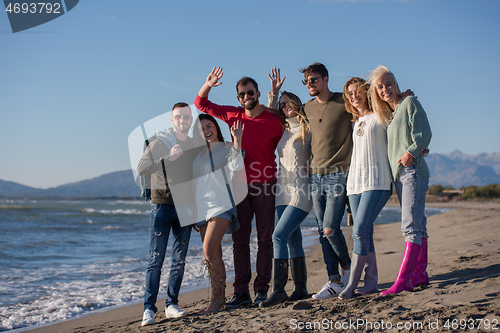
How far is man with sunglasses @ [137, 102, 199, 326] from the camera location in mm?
3303

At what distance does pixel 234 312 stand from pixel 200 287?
2.69m

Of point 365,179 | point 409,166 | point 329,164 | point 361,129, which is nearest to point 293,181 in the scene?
point 329,164

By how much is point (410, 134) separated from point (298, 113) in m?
0.99

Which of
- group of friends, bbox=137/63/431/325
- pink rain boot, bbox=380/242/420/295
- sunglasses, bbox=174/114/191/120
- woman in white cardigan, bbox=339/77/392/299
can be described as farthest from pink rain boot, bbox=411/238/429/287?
Result: sunglasses, bbox=174/114/191/120

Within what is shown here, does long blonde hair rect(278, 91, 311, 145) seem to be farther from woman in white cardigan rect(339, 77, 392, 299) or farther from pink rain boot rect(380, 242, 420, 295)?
pink rain boot rect(380, 242, 420, 295)

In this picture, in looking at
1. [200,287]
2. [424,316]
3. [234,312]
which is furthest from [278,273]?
[200,287]

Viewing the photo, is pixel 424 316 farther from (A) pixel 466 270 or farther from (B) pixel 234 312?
(A) pixel 466 270

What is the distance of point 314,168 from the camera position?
327 cm

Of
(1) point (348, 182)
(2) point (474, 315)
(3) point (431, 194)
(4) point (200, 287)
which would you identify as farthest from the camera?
(3) point (431, 194)

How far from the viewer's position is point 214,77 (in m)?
3.75

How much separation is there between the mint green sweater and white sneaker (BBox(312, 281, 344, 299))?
3.66ft

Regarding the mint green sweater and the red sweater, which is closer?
the mint green sweater

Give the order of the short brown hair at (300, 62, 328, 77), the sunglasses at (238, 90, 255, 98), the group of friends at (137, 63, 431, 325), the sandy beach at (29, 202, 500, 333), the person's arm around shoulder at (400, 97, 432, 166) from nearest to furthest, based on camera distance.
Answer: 1. the sandy beach at (29, 202, 500, 333)
2. the person's arm around shoulder at (400, 97, 432, 166)
3. the group of friends at (137, 63, 431, 325)
4. the short brown hair at (300, 62, 328, 77)
5. the sunglasses at (238, 90, 255, 98)

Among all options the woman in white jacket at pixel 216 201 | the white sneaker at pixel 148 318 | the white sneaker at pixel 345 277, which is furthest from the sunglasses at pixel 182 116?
the white sneaker at pixel 345 277
